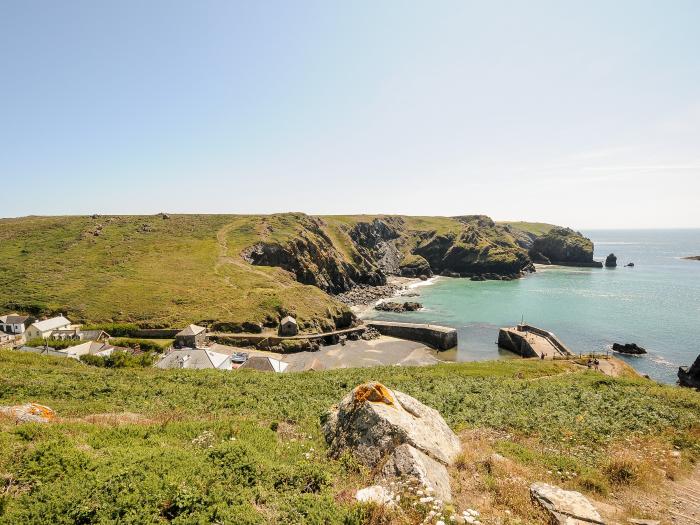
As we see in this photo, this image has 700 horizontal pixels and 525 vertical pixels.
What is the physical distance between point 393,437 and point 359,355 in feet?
152

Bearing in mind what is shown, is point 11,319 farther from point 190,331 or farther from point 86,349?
point 190,331

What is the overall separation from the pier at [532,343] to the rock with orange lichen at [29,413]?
53.4 m

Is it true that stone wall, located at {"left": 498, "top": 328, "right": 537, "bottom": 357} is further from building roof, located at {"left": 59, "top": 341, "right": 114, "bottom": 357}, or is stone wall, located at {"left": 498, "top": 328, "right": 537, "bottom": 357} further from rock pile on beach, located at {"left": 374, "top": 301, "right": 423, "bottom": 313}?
building roof, located at {"left": 59, "top": 341, "right": 114, "bottom": 357}

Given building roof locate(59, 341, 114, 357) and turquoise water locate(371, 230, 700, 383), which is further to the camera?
turquoise water locate(371, 230, 700, 383)

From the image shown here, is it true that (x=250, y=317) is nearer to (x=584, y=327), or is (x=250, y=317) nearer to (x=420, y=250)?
(x=584, y=327)

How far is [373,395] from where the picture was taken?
12.1 meters

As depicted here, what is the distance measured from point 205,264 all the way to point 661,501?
284ft

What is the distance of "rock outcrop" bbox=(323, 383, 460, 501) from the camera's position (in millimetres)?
9062

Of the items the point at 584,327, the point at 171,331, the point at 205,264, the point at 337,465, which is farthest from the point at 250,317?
the point at 584,327

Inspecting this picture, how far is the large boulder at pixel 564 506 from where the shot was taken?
7.55 metres

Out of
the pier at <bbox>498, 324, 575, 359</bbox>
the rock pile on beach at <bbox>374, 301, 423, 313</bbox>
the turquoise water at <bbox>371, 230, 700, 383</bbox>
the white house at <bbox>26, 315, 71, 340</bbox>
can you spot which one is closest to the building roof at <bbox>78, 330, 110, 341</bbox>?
the white house at <bbox>26, 315, 71, 340</bbox>

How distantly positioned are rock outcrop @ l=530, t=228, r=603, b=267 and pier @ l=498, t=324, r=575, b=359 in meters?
144

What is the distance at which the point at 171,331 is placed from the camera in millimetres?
56875

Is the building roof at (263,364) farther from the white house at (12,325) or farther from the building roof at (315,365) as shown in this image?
the white house at (12,325)
